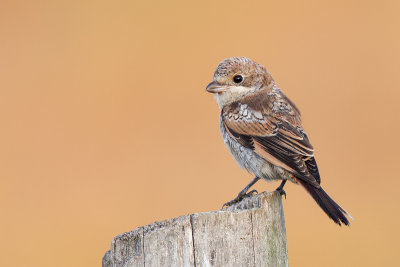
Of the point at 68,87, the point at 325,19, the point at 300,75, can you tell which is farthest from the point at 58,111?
the point at 325,19

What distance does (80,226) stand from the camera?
29.8 feet

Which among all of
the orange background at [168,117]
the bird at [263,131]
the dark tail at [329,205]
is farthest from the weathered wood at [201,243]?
the orange background at [168,117]

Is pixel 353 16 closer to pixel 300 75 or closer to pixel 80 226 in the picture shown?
pixel 300 75

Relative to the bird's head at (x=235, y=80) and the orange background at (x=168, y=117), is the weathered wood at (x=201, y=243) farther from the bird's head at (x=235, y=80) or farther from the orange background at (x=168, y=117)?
the orange background at (x=168, y=117)

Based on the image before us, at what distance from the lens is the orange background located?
884 centimetres

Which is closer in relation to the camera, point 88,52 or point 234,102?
point 234,102

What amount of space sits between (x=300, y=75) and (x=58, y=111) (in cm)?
402

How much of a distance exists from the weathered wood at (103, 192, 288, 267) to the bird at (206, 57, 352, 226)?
128 cm

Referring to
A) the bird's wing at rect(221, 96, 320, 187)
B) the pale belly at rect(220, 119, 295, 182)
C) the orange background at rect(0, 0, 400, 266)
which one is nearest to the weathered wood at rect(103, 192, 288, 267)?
the bird's wing at rect(221, 96, 320, 187)

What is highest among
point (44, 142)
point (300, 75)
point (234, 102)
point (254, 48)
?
point (254, 48)

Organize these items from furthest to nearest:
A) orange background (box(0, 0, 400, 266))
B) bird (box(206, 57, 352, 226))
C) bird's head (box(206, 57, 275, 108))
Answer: orange background (box(0, 0, 400, 266)), bird's head (box(206, 57, 275, 108)), bird (box(206, 57, 352, 226))

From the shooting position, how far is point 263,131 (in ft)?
18.3

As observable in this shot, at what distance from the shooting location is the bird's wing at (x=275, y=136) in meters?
5.23

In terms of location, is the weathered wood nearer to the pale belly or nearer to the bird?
the bird
